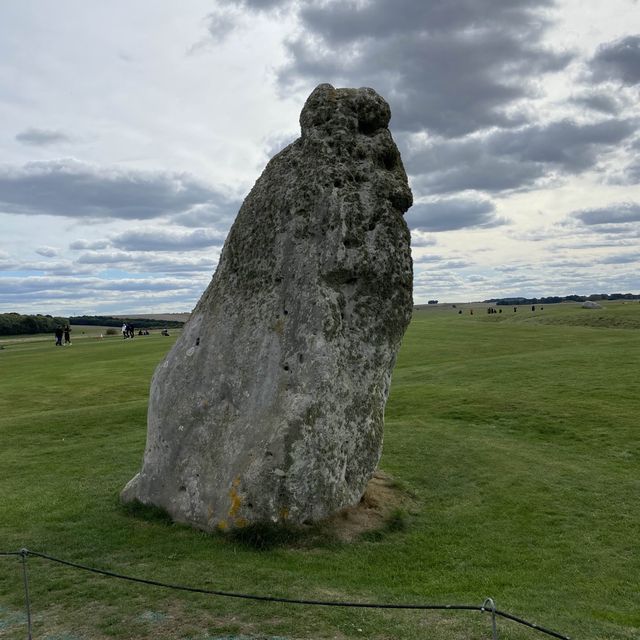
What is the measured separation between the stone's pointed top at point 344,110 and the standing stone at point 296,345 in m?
0.03

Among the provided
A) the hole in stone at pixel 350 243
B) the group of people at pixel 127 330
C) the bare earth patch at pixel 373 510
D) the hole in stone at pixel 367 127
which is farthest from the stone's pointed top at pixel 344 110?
the group of people at pixel 127 330

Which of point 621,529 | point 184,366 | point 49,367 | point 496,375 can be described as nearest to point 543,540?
point 621,529

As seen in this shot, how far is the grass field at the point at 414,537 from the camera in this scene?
7738 mm

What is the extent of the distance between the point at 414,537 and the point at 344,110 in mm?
8597

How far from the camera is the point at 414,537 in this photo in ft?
37.6

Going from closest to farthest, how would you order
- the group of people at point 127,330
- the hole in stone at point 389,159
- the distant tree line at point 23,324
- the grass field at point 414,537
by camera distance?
1. the grass field at point 414,537
2. the hole in stone at point 389,159
3. the group of people at point 127,330
4. the distant tree line at point 23,324

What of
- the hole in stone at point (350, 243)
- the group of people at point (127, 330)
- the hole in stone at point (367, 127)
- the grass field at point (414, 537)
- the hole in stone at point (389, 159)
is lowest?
the grass field at point (414, 537)

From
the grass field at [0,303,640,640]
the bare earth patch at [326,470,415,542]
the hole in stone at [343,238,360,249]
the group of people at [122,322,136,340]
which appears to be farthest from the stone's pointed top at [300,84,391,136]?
the group of people at [122,322,136,340]

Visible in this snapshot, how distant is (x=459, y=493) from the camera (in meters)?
13.9

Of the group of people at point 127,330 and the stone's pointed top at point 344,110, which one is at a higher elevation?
the stone's pointed top at point 344,110

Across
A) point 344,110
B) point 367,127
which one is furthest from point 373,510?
point 344,110

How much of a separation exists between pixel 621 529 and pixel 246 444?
741cm

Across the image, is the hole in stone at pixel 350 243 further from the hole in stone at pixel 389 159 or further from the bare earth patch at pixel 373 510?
the bare earth patch at pixel 373 510

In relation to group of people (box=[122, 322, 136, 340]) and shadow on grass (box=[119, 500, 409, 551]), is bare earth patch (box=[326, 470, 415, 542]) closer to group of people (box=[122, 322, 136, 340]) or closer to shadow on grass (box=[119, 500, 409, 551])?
shadow on grass (box=[119, 500, 409, 551])
